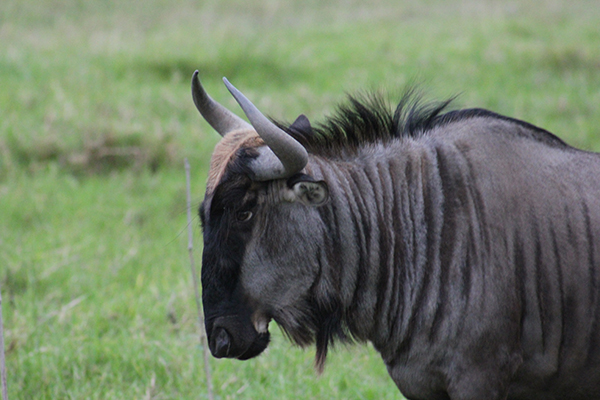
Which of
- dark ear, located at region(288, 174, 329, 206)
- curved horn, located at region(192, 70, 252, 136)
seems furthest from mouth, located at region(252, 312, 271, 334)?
curved horn, located at region(192, 70, 252, 136)

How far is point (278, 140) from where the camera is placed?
9.61 feet

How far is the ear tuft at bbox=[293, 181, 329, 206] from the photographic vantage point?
3045 mm

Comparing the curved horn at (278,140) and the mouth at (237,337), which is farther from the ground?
the curved horn at (278,140)

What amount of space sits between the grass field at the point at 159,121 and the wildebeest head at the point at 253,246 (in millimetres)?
1151

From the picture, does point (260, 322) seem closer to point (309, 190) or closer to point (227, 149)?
point (309, 190)

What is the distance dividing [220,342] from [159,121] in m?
5.43

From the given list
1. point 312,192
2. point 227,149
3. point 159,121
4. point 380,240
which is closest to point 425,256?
point 380,240

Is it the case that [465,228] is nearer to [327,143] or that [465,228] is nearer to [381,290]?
[381,290]

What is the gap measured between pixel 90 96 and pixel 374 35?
5136 millimetres

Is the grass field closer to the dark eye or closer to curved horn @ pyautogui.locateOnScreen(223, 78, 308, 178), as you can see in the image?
curved horn @ pyautogui.locateOnScreen(223, 78, 308, 178)

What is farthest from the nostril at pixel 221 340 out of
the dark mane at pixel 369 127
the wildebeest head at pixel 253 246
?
the dark mane at pixel 369 127

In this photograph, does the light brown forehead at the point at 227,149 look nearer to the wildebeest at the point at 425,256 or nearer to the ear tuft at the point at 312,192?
the wildebeest at the point at 425,256

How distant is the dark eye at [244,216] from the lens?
10.2 feet

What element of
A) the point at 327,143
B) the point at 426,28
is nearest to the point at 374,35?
the point at 426,28
